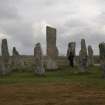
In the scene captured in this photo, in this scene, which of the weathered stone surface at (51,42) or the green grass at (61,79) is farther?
the weathered stone surface at (51,42)

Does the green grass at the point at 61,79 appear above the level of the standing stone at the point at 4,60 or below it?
below

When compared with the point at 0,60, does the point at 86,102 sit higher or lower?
lower

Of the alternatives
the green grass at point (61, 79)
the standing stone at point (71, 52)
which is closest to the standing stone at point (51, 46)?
the standing stone at point (71, 52)

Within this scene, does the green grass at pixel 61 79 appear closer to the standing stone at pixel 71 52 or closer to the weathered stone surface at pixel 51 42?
the weathered stone surface at pixel 51 42

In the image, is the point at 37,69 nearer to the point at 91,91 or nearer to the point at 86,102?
the point at 91,91

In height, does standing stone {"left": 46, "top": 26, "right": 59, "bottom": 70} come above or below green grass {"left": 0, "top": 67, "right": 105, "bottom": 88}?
above

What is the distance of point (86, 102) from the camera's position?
15750mm

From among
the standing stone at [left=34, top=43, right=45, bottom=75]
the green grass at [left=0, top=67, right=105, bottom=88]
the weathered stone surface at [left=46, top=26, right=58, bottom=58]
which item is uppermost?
the weathered stone surface at [left=46, top=26, right=58, bottom=58]

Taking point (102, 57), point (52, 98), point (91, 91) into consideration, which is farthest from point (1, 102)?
point (102, 57)

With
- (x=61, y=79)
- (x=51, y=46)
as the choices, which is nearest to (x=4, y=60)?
(x=51, y=46)

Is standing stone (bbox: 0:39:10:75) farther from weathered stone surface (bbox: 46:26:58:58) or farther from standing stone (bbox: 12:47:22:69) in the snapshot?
standing stone (bbox: 12:47:22:69)

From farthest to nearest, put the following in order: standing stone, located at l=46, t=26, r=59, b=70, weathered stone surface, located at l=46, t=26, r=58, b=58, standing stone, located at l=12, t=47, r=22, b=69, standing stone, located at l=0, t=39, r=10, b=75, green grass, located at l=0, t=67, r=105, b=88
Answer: standing stone, located at l=12, t=47, r=22, b=69, weathered stone surface, located at l=46, t=26, r=58, b=58, standing stone, located at l=46, t=26, r=59, b=70, standing stone, located at l=0, t=39, r=10, b=75, green grass, located at l=0, t=67, r=105, b=88

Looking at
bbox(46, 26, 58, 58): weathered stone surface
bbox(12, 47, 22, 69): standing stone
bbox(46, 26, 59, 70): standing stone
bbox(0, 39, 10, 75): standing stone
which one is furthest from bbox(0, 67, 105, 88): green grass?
bbox(12, 47, 22, 69): standing stone

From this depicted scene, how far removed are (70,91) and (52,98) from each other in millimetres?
2785
